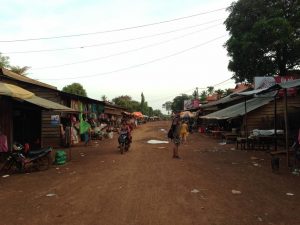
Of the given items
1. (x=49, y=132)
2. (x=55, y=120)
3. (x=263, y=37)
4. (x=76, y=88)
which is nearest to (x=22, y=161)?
(x=55, y=120)

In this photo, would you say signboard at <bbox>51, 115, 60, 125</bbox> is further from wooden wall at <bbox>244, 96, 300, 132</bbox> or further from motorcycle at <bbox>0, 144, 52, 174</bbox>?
wooden wall at <bbox>244, 96, 300, 132</bbox>

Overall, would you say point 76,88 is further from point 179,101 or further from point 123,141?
point 179,101

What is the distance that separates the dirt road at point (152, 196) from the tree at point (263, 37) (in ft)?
50.4

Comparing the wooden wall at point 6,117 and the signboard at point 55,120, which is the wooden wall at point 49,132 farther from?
the wooden wall at point 6,117

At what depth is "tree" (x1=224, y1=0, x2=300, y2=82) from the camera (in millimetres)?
23734

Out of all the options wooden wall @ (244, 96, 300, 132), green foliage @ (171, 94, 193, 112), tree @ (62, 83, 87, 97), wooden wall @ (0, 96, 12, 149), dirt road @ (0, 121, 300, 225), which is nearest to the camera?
dirt road @ (0, 121, 300, 225)

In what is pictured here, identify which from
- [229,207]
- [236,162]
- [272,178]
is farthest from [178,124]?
[229,207]

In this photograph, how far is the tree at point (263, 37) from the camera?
2373 cm

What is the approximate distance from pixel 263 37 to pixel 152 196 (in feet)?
66.3

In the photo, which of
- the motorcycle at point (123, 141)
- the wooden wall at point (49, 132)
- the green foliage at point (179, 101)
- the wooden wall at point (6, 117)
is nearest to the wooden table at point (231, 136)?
the motorcycle at point (123, 141)

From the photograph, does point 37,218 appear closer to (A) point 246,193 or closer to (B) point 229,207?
(B) point 229,207

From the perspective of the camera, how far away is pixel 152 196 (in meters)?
6.98

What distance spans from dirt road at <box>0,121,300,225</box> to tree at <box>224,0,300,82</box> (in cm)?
1536

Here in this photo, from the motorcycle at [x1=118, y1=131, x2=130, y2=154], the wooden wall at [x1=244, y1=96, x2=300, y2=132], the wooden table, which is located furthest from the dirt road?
the wooden table
